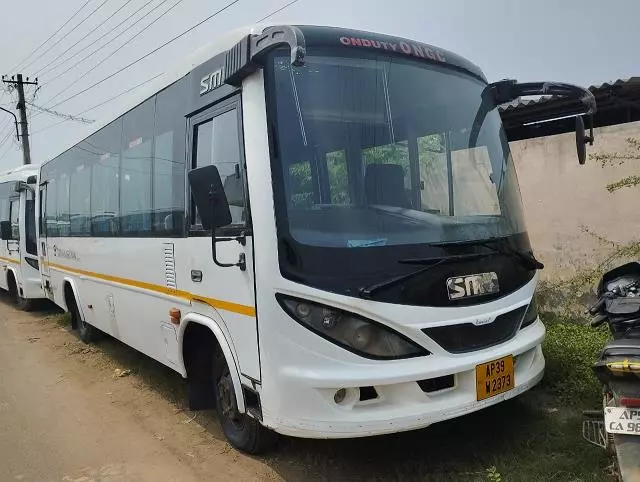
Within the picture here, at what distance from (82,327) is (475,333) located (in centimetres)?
642

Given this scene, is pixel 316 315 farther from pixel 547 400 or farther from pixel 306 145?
pixel 547 400

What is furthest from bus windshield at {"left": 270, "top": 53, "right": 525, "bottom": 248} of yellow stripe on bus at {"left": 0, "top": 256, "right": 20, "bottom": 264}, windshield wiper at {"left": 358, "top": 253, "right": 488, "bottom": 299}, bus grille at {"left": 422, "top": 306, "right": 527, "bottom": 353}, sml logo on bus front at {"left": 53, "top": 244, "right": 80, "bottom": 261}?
yellow stripe on bus at {"left": 0, "top": 256, "right": 20, "bottom": 264}

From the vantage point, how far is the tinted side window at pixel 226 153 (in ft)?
11.3

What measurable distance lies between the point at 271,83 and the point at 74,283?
5.48 metres

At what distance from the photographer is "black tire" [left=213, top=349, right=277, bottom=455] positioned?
152 inches

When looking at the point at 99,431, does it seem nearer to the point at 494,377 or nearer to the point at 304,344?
the point at 304,344

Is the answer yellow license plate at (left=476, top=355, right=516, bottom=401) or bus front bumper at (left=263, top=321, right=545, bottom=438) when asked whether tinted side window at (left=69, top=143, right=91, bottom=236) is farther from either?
yellow license plate at (left=476, top=355, right=516, bottom=401)

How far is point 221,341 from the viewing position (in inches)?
146

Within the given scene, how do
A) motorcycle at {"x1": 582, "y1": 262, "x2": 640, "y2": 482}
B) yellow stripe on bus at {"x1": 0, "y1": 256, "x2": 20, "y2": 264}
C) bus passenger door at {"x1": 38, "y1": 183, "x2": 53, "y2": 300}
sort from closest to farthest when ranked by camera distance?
motorcycle at {"x1": 582, "y1": 262, "x2": 640, "y2": 482}
bus passenger door at {"x1": 38, "y1": 183, "x2": 53, "y2": 300}
yellow stripe on bus at {"x1": 0, "y1": 256, "x2": 20, "y2": 264}

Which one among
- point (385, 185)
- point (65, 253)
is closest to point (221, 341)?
point (385, 185)

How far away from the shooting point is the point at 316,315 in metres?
3.05

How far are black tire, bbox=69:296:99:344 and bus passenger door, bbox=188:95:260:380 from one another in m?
4.51

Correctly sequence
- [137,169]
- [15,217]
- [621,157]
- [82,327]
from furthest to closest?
[15,217] < [82,327] < [621,157] < [137,169]

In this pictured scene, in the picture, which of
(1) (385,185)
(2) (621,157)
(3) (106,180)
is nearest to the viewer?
(1) (385,185)
